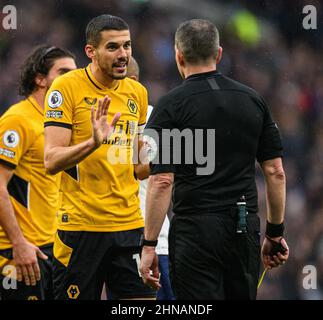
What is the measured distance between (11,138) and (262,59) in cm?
758

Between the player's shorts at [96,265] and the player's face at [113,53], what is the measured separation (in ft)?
3.29

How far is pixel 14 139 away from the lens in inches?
224

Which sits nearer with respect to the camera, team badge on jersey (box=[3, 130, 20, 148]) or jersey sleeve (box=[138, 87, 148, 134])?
team badge on jersey (box=[3, 130, 20, 148])

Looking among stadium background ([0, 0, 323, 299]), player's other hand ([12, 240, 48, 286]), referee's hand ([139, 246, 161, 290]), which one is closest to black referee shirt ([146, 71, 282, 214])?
referee's hand ([139, 246, 161, 290])

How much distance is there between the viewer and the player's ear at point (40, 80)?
6.10 m

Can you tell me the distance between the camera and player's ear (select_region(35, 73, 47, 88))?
20.0 ft

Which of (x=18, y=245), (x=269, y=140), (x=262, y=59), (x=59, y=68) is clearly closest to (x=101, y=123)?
(x=269, y=140)

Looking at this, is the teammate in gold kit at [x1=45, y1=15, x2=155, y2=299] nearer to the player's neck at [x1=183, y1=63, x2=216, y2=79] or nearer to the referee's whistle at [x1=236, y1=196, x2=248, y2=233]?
the player's neck at [x1=183, y1=63, x2=216, y2=79]

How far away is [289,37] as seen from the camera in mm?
13047

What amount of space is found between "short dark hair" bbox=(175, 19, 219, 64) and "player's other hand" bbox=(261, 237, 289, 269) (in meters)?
1.13

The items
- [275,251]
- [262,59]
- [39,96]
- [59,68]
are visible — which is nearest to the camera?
[275,251]

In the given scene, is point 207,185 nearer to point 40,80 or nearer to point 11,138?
point 11,138
